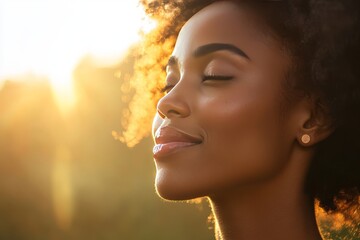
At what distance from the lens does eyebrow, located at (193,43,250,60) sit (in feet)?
9.49

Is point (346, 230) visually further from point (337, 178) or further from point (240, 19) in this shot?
point (240, 19)

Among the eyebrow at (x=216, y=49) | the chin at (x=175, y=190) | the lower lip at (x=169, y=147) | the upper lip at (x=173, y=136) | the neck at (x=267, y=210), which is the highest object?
the eyebrow at (x=216, y=49)

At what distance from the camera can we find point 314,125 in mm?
2951

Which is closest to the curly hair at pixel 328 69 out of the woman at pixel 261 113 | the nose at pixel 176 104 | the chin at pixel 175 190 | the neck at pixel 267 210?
the woman at pixel 261 113

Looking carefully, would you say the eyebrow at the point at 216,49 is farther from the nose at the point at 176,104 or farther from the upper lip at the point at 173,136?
the upper lip at the point at 173,136

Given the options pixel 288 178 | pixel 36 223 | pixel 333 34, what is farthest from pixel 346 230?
pixel 36 223

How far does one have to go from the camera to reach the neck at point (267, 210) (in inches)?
115

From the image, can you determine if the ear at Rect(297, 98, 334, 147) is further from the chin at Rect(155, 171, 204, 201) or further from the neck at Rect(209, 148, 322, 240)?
the chin at Rect(155, 171, 204, 201)

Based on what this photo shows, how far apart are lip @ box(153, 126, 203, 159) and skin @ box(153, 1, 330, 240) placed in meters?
0.02

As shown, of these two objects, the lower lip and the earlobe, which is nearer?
the lower lip

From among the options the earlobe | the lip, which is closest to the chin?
the lip

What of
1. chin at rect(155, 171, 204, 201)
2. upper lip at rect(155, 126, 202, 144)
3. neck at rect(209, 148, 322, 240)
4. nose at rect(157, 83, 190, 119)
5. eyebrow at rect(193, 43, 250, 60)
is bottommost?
neck at rect(209, 148, 322, 240)

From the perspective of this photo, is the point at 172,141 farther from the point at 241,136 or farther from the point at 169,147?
the point at 241,136

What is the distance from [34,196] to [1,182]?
26.5 inches
